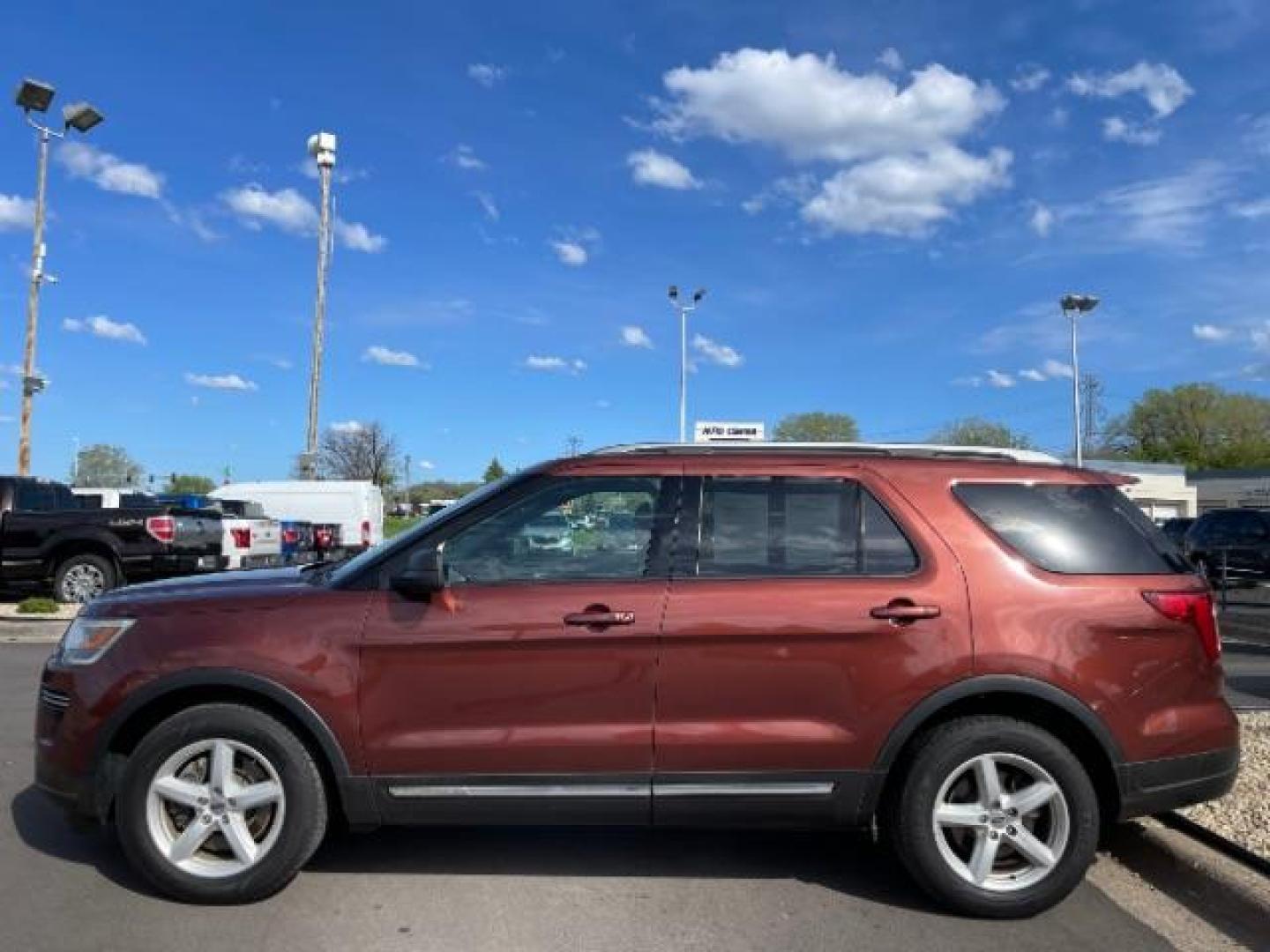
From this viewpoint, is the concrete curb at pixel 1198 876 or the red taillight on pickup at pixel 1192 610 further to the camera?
the red taillight on pickup at pixel 1192 610

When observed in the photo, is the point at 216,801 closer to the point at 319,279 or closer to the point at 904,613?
the point at 904,613

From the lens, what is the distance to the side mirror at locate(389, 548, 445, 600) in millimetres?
4152

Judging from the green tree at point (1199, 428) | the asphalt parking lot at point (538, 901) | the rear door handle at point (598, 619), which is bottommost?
the asphalt parking lot at point (538, 901)

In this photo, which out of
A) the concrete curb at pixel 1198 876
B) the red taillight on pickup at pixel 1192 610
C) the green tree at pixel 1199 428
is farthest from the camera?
the green tree at pixel 1199 428

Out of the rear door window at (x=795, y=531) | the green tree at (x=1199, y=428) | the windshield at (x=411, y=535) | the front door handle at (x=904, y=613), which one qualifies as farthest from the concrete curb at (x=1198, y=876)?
the green tree at (x=1199, y=428)

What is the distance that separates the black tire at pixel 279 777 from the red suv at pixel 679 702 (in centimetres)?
1

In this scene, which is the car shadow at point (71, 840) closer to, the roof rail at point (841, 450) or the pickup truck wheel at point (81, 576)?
the roof rail at point (841, 450)

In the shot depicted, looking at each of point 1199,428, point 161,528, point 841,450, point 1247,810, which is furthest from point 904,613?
point 1199,428

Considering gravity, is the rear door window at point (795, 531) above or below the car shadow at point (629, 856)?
above

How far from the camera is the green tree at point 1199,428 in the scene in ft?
297

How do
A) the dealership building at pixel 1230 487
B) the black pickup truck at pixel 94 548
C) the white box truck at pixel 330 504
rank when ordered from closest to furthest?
1. the black pickup truck at pixel 94 548
2. the white box truck at pixel 330 504
3. the dealership building at pixel 1230 487

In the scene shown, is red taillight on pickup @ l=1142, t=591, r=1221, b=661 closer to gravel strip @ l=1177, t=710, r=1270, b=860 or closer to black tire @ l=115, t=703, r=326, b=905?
gravel strip @ l=1177, t=710, r=1270, b=860

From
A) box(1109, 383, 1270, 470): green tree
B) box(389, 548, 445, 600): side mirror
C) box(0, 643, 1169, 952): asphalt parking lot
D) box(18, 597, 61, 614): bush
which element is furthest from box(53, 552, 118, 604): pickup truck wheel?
box(1109, 383, 1270, 470): green tree

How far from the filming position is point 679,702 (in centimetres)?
414
